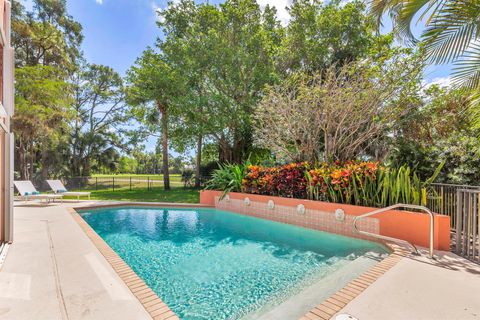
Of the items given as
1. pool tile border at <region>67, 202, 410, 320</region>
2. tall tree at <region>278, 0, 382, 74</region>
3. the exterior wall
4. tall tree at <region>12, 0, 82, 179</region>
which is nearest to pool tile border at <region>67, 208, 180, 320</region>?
pool tile border at <region>67, 202, 410, 320</region>

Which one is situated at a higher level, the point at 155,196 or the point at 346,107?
the point at 346,107

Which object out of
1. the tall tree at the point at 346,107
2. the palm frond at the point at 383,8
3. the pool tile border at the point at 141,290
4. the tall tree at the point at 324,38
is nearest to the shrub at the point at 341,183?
the tall tree at the point at 346,107

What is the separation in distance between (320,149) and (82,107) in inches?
1185

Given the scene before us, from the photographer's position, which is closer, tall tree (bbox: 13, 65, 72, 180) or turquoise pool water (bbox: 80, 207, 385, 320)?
turquoise pool water (bbox: 80, 207, 385, 320)

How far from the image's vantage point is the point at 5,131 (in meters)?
5.07

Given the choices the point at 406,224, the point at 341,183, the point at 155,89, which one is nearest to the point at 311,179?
the point at 341,183

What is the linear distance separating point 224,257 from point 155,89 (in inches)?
575

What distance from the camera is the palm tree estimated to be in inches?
209

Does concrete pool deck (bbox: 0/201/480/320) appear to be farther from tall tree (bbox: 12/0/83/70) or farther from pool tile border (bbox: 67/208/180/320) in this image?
tall tree (bbox: 12/0/83/70)

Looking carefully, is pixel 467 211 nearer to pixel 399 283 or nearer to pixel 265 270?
pixel 399 283

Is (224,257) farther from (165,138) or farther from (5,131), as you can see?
(165,138)

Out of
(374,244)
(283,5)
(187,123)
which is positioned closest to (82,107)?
(187,123)

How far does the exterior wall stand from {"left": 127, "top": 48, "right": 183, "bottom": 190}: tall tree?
11.4 metres

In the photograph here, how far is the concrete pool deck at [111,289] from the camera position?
2.86 meters
